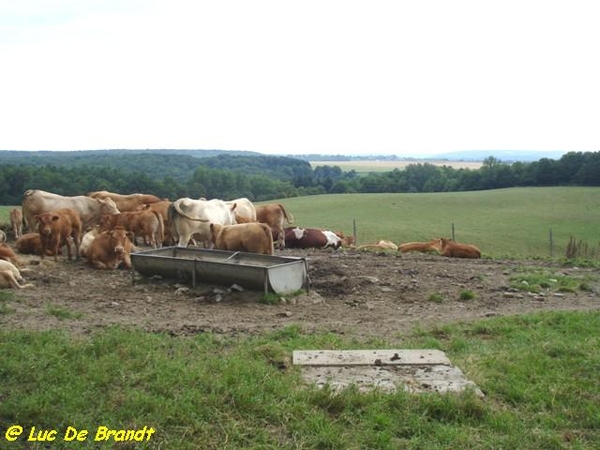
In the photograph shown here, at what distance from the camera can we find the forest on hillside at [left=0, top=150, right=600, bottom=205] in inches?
2021

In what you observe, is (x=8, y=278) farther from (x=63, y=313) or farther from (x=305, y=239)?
(x=305, y=239)

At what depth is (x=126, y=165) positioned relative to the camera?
97.1 metres

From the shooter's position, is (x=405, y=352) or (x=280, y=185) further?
(x=280, y=185)

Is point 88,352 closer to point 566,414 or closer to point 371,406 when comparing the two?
point 371,406

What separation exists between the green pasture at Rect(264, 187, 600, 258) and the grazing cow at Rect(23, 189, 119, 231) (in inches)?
615

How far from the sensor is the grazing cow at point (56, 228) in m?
14.3

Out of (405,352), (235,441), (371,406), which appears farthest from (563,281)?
(235,441)

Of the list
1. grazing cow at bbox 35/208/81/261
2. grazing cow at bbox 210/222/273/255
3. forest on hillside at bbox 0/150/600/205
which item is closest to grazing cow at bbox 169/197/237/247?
grazing cow at bbox 210/222/273/255

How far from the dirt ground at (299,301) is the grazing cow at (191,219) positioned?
8.67 ft

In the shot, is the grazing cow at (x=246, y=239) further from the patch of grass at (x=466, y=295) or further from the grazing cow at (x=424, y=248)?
the grazing cow at (x=424, y=248)

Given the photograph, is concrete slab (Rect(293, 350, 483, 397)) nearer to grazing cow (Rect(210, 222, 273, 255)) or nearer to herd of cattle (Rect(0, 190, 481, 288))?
grazing cow (Rect(210, 222, 273, 255))

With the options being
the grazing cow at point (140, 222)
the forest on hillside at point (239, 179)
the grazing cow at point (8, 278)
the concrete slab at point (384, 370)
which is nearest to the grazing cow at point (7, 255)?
the grazing cow at point (8, 278)

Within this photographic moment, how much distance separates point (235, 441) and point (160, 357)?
1.88m

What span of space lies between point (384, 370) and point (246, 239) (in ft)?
24.1
